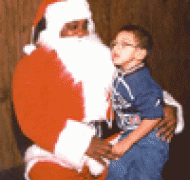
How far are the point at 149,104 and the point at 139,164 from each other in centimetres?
22

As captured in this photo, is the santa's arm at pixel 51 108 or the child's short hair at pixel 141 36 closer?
the santa's arm at pixel 51 108

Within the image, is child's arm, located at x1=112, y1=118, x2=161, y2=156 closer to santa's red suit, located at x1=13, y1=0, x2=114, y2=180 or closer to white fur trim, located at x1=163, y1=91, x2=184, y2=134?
santa's red suit, located at x1=13, y1=0, x2=114, y2=180

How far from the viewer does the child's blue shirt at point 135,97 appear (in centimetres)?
78

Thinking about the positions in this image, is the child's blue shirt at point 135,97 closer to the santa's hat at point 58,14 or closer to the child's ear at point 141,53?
the child's ear at point 141,53

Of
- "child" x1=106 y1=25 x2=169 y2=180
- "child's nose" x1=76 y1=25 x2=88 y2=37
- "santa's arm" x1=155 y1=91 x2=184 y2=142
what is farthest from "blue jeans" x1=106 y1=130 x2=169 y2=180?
"child's nose" x1=76 y1=25 x2=88 y2=37

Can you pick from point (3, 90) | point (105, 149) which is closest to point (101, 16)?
point (3, 90)

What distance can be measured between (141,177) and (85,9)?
67cm

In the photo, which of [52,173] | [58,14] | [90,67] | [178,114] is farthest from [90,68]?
[178,114]

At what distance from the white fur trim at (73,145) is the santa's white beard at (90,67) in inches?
2.6

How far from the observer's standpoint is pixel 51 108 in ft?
2.38

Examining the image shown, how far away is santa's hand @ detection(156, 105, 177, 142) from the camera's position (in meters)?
0.88

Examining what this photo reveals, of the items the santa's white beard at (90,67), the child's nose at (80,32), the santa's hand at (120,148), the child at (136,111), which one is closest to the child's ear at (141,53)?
the child at (136,111)

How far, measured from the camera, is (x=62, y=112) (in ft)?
2.40

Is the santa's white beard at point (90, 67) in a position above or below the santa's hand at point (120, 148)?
above
